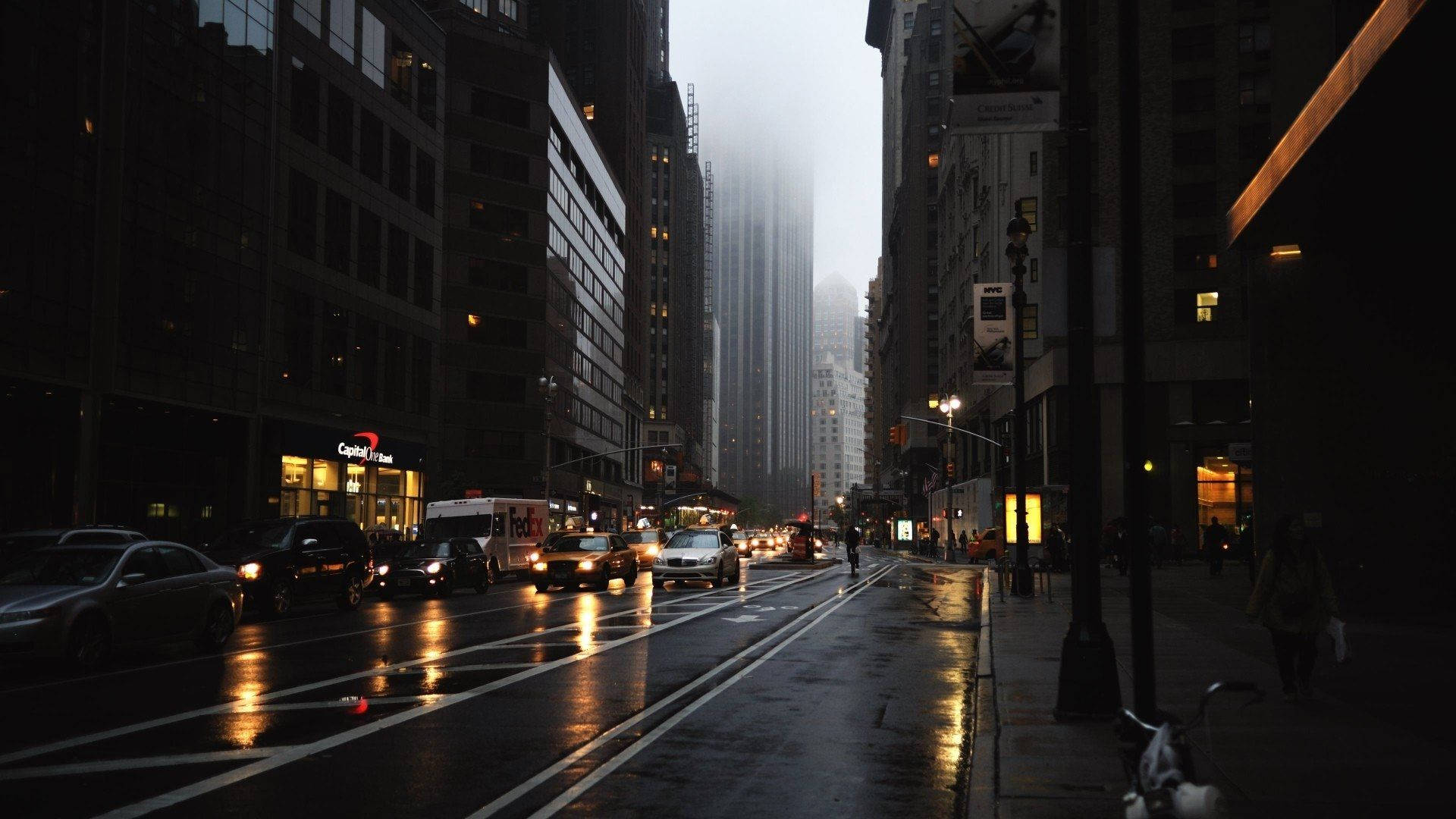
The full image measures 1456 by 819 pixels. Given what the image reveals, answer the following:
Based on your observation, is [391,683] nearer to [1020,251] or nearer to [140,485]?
[1020,251]

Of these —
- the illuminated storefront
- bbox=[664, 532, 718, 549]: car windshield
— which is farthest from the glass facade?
bbox=[664, 532, 718, 549]: car windshield

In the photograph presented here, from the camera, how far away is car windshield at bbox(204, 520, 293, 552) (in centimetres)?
2386

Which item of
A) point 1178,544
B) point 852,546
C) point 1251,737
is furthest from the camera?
point 1178,544

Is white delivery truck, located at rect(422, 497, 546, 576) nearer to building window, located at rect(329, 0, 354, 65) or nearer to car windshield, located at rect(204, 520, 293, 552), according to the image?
car windshield, located at rect(204, 520, 293, 552)

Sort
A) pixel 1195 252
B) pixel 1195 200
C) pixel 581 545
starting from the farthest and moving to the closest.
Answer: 1. pixel 1195 200
2. pixel 1195 252
3. pixel 581 545

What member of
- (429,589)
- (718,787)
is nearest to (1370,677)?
(718,787)

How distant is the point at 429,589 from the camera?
30344 mm

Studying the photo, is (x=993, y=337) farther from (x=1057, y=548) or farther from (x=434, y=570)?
(x=1057, y=548)

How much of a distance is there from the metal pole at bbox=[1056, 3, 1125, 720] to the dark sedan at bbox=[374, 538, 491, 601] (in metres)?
22.5

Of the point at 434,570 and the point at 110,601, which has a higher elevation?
the point at 110,601

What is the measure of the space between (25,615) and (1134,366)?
40.4 feet

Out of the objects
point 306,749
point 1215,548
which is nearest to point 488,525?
point 1215,548

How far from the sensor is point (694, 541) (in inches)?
1409

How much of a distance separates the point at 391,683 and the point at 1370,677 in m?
10.9
